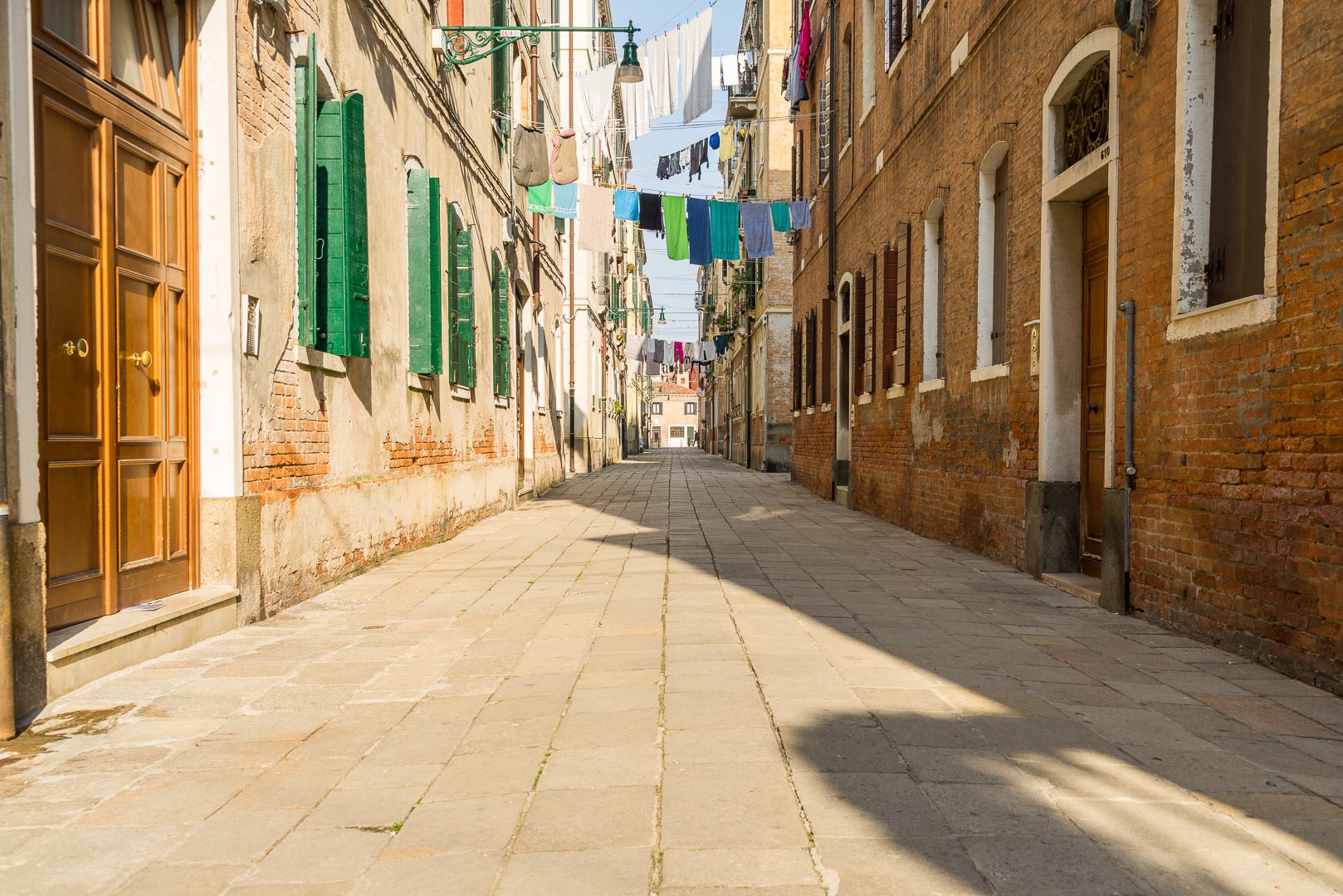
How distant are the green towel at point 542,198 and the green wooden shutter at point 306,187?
9265 millimetres

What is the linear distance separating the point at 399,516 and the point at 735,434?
29058 millimetres

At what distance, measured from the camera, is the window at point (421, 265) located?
8.88 m

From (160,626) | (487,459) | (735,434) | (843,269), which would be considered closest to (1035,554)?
(160,626)

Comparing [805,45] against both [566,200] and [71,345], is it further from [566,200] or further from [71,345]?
[71,345]

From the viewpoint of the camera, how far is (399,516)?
27.1ft

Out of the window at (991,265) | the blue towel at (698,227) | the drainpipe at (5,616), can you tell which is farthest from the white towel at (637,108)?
the drainpipe at (5,616)

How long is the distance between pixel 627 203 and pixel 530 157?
3.18 metres

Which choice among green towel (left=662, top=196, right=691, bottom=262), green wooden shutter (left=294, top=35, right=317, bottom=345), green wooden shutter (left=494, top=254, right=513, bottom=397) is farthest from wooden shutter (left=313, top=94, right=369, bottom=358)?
green towel (left=662, top=196, right=691, bottom=262)

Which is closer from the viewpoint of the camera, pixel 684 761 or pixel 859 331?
pixel 684 761

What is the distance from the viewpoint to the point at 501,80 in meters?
13.5

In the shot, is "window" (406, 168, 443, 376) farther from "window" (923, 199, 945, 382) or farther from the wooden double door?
"window" (923, 199, 945, 382)

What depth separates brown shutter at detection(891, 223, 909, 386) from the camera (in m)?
11.3

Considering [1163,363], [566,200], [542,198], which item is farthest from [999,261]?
[566,200]

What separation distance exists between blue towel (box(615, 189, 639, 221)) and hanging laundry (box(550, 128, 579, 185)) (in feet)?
5.72
